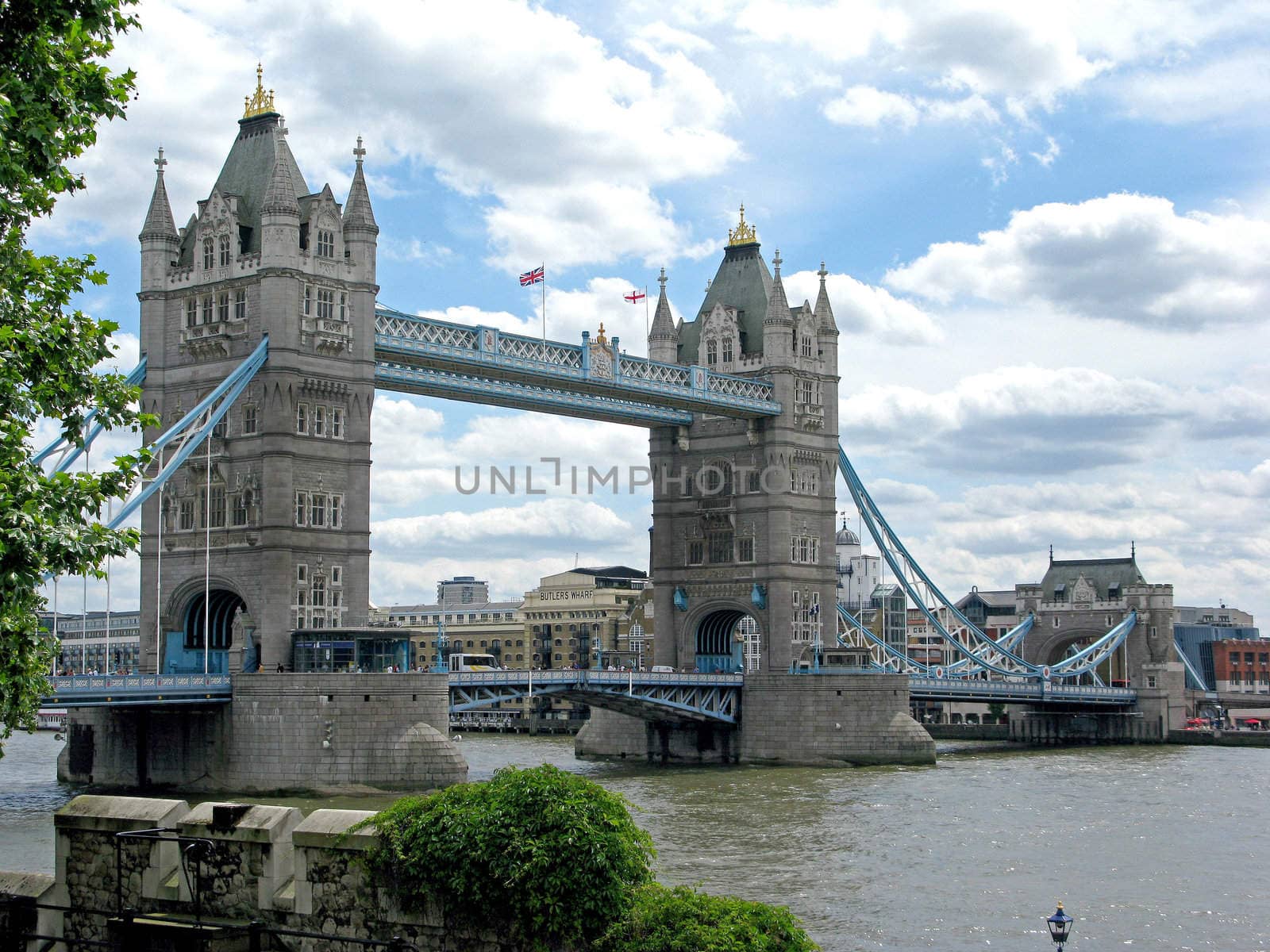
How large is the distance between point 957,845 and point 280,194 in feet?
122

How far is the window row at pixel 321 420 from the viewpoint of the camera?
67.6m

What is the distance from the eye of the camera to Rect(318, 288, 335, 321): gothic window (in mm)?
68188

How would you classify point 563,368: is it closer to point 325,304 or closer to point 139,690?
point 325,304

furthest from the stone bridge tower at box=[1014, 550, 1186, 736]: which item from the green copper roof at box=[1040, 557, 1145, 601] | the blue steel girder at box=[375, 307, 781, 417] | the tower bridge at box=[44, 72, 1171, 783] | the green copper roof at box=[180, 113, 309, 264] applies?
the green copper roof at box=[180, 113, 309, 264]

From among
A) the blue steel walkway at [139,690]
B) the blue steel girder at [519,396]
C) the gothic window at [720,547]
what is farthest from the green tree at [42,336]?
the gothic window at [720,547]

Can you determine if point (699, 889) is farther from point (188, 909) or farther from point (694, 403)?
point (694, 403)

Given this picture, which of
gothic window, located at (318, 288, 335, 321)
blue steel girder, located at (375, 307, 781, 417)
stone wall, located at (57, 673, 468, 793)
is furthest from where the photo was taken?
blue steel girder, located at (375, 307, 781, 417)

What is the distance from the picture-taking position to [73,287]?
72.1 feet

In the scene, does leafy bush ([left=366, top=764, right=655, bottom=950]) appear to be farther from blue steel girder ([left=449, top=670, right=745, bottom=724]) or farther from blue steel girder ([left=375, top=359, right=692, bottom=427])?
blue steel girder ([left=375, top=359, right=692, bottom=427])

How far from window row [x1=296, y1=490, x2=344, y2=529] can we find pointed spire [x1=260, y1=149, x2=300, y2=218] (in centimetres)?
1145

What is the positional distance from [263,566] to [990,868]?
1289 inches

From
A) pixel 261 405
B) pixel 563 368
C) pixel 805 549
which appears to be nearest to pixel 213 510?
pixel 261 405

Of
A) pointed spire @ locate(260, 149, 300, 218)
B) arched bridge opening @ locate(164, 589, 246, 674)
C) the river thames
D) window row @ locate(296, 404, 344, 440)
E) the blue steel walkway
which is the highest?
pointed spire @ locate(260, 149, 300, 218)

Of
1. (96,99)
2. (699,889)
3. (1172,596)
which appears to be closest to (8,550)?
(96,99)
